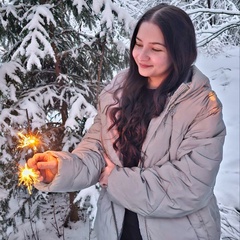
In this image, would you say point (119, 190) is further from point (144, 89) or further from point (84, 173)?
point (144, 89)

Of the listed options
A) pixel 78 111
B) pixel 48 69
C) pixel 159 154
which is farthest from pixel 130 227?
pixel 48 69

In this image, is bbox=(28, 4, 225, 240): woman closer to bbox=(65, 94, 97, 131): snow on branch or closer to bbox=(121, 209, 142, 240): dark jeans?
bbox=(121, 209, 142, 240): dark jeans

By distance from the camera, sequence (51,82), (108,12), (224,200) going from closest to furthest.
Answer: (108,12), (51,82), (224,200)

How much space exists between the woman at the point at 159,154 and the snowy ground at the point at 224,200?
1539 millimetres

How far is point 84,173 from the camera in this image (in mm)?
1501

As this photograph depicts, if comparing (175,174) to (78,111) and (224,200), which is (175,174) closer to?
(78,111)

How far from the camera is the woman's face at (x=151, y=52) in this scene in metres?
1.37

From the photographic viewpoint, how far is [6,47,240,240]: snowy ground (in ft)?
11.8

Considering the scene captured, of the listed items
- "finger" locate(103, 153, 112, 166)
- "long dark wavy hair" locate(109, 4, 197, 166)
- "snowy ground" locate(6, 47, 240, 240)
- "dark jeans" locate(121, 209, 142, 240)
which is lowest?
"snowy ground" locate(6, 47, 240, 240)

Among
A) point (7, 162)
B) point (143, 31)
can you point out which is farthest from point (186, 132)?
point (7, 162)

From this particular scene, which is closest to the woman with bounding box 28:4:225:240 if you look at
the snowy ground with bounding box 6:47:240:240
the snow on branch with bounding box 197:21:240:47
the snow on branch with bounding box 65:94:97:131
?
the snow on branch with bounding box 65:94:97:131

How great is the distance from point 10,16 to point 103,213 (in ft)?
7.38

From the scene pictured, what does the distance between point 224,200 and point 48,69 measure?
349 centimetres

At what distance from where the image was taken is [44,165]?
54.6 inches
